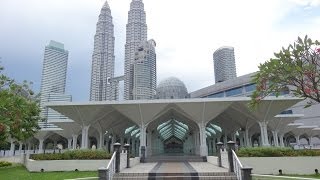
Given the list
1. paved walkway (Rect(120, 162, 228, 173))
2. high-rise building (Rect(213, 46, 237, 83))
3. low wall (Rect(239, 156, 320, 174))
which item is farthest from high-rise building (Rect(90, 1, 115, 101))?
low wall (Rect(239, 156, 320, 174))

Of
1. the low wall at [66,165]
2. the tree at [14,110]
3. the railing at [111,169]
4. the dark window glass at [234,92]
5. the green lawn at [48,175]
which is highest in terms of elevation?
the dark window glass at [234,92]

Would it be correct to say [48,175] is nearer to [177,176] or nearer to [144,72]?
[177,176]

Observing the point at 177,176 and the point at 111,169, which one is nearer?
the point at 111,169

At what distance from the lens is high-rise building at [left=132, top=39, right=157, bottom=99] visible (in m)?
88.6

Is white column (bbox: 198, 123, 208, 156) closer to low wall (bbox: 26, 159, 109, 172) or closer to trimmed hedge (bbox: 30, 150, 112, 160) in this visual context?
trimmed hedge (bbox: 30, 150, 112, 160)

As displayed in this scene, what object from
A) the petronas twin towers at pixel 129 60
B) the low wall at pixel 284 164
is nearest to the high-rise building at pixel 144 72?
the petronas twin towers at pixel 129 60

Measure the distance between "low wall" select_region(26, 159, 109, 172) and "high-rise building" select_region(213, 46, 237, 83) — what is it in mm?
111359

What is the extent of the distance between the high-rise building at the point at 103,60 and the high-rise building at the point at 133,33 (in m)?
6.11

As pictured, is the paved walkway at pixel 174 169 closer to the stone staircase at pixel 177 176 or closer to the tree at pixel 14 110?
the stone staircase at pixel 177 176

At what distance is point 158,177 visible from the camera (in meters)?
11.8

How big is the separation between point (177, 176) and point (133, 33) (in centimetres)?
9433

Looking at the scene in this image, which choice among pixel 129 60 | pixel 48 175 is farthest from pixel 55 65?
pixel 48 175

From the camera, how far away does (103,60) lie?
101000 mm

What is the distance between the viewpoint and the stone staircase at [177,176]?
1137 centimetres
